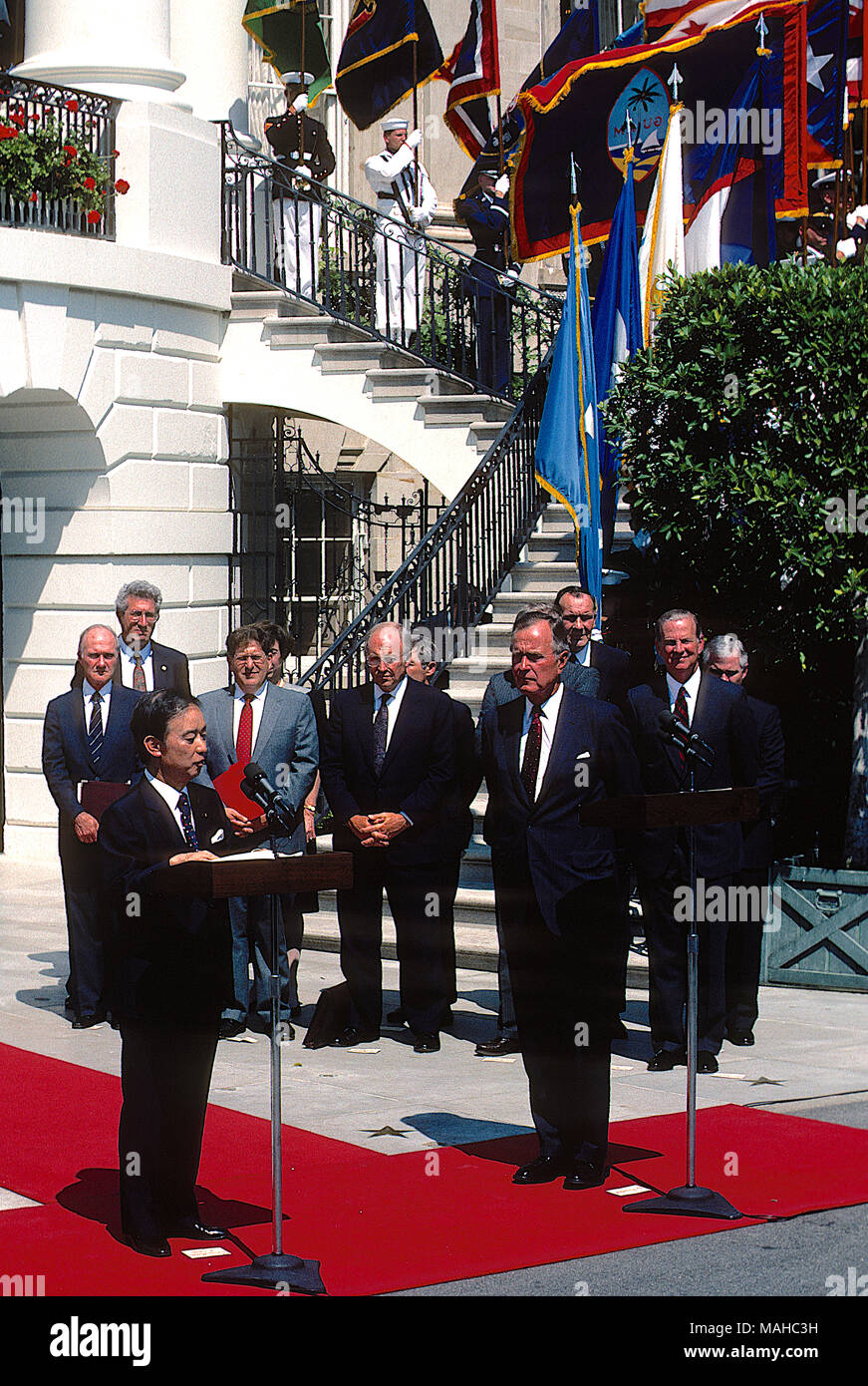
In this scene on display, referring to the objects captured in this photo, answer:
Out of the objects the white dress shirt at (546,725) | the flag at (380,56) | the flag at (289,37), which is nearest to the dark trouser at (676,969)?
the white dress shirt at (546,725)

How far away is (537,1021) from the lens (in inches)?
283

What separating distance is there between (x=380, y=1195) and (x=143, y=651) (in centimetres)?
436

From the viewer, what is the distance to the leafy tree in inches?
435

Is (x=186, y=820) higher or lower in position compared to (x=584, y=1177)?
higher

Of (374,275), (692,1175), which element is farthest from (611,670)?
(374,275)

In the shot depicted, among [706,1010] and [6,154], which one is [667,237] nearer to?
[6,154]

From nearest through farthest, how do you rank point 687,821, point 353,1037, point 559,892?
point 687,821 < point 559,892 < point 353,1037

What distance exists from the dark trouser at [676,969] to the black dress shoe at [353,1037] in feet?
4.50

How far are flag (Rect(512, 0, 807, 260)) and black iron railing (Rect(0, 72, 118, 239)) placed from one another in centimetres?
428

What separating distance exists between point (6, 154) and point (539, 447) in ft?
14.5

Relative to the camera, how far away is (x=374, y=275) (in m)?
17.1

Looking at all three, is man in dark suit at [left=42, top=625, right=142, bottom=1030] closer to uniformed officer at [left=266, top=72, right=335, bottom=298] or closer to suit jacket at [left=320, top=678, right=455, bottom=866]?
suit jacket at [left=320, top=678, right=455, bottom=866]

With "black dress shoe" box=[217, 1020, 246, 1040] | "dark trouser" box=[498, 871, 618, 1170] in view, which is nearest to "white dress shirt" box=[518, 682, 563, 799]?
"dark trouser" box=[498, 871, 618, 1170]

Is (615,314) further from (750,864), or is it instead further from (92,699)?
(92,699)
